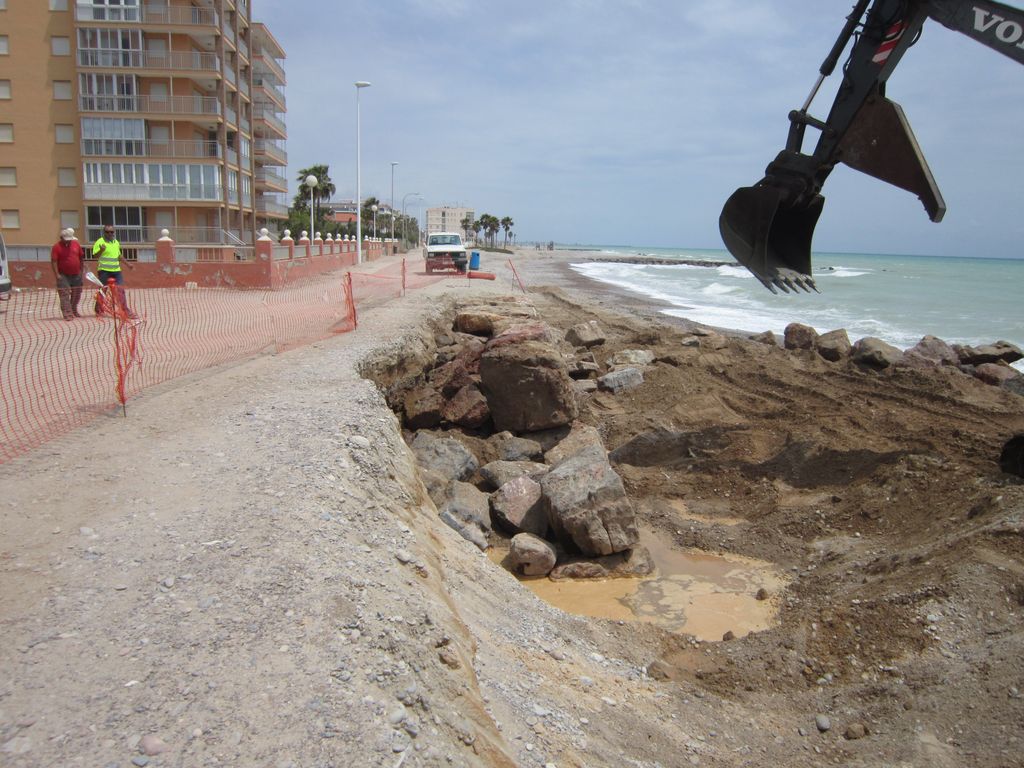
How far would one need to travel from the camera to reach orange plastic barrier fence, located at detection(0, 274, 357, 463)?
24.1ft

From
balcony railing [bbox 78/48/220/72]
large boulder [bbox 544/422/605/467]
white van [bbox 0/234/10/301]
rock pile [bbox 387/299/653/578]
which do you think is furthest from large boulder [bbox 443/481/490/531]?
balcony railing [bbox 78/48/220/72]

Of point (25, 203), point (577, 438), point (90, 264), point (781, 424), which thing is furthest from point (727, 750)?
point (25, 203)

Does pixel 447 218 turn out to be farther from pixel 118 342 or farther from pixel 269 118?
pixel 118 342

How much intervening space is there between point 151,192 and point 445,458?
39.1 metres

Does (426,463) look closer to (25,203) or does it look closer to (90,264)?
(90,264)

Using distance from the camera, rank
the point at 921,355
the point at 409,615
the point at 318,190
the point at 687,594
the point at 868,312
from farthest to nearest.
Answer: the point at 318,190 < the point at 868,312 < the point at 921,355 < the point at 687,594 < the point at 409,615

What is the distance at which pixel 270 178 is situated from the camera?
185 ft

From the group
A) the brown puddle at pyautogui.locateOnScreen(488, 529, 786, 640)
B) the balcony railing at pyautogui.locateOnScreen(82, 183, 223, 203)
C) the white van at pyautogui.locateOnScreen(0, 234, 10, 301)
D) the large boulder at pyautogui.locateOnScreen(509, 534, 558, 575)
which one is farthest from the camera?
the balcony railing at pyautogui.locateOnScreen(82, 183, 223, 203)

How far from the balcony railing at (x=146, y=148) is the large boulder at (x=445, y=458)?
38767 mm

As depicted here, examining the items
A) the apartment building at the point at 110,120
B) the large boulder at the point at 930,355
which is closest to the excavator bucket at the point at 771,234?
the large boulder at the point at 930,355

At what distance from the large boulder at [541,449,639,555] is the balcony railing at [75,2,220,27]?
4322 centimetres

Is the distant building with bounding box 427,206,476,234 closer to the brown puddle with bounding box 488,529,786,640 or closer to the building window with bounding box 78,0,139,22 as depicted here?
the building window with bounding box 78,0,139,22

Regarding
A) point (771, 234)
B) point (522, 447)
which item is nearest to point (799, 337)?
point (771, 234)

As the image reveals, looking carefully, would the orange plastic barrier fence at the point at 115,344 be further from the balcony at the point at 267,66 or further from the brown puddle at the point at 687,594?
the balcony at the point at 267,66
